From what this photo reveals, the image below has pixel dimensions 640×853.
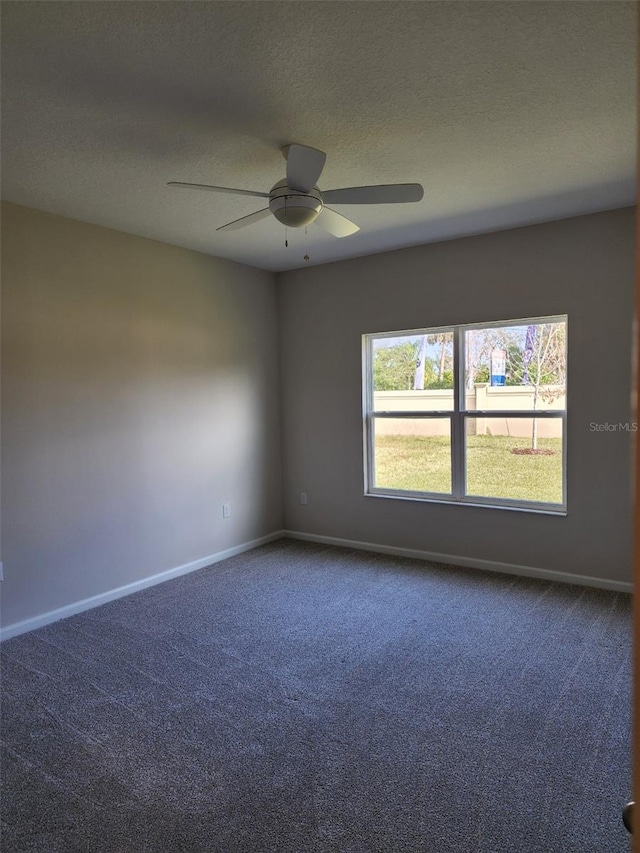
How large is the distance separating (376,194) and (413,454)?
2645mm

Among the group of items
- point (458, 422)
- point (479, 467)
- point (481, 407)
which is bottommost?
point (479, 467)

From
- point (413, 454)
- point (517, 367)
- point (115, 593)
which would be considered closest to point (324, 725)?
point (115, 593)

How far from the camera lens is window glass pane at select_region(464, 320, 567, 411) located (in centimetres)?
396

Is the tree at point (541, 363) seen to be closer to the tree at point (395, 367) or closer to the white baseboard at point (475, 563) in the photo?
the tree at point (395, 367)

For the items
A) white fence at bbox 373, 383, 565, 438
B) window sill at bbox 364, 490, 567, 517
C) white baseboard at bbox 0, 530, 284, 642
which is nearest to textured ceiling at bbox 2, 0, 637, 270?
white fence at bbox 373, 383, 565, 438

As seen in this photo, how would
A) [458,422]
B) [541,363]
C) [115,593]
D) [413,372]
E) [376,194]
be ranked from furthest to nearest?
1. [413,372]
2. [458,422]
3. [541,363]
4. [115,593]
5. [376,194]

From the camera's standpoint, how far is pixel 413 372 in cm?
464

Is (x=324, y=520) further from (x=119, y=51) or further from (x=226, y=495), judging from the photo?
(x=119, y=51)

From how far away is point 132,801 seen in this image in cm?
186

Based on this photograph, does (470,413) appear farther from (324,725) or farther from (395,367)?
(324,725)

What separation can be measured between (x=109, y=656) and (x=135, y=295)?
253 centimetres

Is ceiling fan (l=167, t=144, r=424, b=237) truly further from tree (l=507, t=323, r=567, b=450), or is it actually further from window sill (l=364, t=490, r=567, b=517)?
window sill (l=364, t=490, r=567, b=517)

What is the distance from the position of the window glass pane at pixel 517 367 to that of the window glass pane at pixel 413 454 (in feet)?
1.40

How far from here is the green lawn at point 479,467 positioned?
13.3 feet
